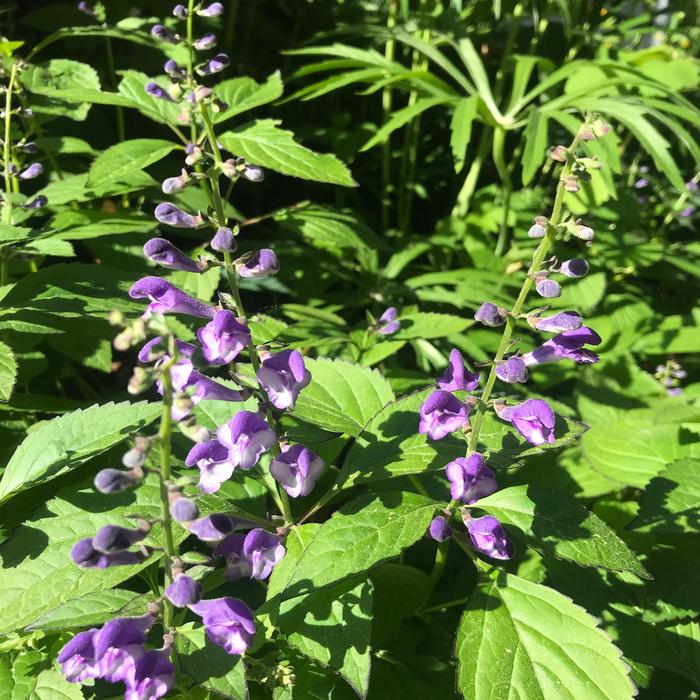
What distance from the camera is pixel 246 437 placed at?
1.45 m

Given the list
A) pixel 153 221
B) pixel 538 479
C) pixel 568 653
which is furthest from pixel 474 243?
pixel 568 653

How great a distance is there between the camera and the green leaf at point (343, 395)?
189cm

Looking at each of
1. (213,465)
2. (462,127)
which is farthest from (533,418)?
(462,127)

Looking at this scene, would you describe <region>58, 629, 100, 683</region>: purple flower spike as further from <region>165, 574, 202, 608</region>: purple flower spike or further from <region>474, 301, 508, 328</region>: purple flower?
<region>474, 301, 508, 328</region>: purple flower

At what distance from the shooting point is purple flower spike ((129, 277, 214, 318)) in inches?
57.5

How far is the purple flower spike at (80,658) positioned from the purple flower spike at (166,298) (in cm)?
69

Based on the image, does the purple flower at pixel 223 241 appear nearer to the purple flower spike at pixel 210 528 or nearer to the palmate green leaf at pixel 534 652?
the purple flower spike at pixel 210 528

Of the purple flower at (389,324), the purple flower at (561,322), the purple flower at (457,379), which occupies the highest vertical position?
the purple flower at (561,322)

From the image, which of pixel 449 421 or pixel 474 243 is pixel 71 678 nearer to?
pixel 449 421

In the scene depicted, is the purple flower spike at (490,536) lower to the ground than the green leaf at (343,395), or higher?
lower

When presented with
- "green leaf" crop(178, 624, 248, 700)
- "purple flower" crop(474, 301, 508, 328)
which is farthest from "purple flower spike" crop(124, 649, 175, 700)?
"purple flower" crop(474, 301, 508, 328)

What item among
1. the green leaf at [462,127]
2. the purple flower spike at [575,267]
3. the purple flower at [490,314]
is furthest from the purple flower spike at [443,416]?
the green leaf at [462,127]

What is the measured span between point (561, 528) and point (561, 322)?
1.69 feet

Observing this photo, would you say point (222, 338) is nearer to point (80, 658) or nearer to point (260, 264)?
Result: point (260, 264)
